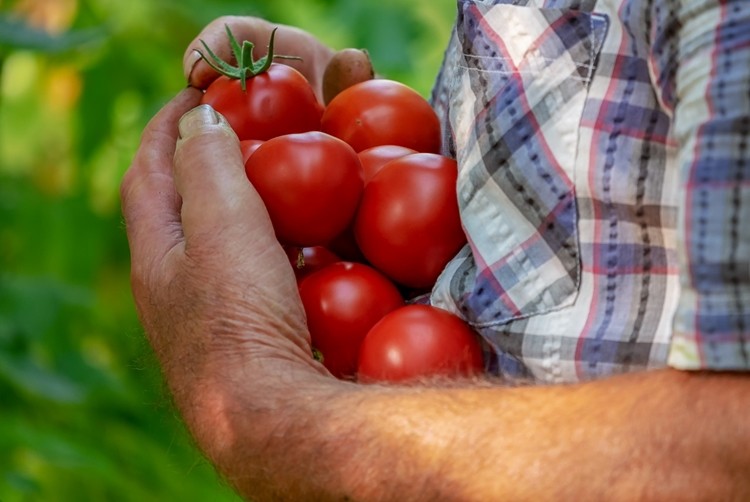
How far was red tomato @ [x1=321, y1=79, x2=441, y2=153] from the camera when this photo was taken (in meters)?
1.19

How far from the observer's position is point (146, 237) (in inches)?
45.3

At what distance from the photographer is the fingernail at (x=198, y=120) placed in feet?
3.63

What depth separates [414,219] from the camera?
1046 mm

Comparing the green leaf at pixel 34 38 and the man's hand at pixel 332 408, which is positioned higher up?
the green leaf at pixel 34 38

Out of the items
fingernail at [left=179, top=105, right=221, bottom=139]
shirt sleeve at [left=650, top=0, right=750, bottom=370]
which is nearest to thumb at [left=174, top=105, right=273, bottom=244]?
fingernail at [left=179, top=105, right=221, bottom=139]

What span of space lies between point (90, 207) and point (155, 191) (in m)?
1.37

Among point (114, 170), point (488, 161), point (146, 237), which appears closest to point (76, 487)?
point (114, 170)

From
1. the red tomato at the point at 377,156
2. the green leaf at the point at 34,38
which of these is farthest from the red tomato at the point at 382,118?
the green leaf at the point at 34,38

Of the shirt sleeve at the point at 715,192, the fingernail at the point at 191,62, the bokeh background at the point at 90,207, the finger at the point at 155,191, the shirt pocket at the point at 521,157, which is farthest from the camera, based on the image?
the bokeh background at the point at 90,207

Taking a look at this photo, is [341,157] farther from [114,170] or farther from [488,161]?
[114,170]

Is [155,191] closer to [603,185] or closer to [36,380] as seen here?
[603,185]

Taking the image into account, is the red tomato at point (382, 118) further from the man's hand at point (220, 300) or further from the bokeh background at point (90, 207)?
the bokeh background at point (90, 207)

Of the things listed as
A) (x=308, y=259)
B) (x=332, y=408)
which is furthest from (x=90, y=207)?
(x=332, y=408)

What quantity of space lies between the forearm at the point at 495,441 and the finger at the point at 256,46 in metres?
0.44
